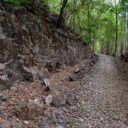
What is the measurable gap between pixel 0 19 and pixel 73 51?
6699 millimetres

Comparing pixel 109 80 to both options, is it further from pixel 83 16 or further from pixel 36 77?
pixel 83 16

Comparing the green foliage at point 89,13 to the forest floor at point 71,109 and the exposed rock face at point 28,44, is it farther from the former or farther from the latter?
the forest floor at point 71,109

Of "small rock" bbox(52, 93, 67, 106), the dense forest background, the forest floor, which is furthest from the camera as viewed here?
the dense forest background

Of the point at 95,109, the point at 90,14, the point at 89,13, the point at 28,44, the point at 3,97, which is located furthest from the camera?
the point at 90,14

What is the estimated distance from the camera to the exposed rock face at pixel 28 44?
214 inches

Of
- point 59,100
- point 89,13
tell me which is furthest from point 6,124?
point 89,13

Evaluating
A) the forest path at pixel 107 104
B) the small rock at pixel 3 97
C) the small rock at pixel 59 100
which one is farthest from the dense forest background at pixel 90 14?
the small rock at pixel 3 97

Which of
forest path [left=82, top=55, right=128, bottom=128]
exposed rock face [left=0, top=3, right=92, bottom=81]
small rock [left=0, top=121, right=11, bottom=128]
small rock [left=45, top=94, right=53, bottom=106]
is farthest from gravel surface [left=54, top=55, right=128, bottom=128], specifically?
exposed rock face [left=0, top=3, right=92, bottom=81]

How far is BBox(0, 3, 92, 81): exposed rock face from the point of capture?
5430 millimetres

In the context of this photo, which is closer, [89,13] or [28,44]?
[28,44]

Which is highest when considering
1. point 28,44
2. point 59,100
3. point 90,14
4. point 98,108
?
point 90,14

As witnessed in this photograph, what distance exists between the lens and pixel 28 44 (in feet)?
21.4

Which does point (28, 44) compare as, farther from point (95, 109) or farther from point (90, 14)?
point (90, 14)

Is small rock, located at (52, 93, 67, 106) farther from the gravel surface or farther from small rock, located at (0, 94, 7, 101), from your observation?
small rock, located at (0, 94, 7, 101)
